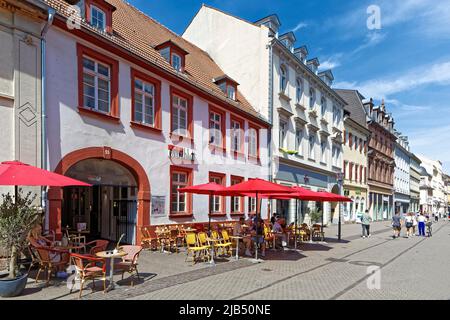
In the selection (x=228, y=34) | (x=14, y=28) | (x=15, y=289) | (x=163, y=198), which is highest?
(x=228, y=34)

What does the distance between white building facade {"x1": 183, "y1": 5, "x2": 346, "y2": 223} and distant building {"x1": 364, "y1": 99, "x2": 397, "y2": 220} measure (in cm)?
1548

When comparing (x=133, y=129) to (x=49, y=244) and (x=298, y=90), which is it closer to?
(x=49, y=244)

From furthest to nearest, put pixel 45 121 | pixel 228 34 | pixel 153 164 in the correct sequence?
pixel 228 34 < pixel 153 164 < pixel 45 121

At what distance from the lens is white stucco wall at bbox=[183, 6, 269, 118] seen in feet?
70.7

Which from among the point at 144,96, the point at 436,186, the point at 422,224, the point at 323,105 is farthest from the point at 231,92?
the point at 436,186

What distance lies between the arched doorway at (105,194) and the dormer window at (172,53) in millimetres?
5481

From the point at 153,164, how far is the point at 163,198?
1.47 meters

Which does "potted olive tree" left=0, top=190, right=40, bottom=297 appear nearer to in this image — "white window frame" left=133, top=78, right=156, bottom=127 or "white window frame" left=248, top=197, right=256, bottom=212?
"white window frame" left=133, top=78, right=156, bottom=127

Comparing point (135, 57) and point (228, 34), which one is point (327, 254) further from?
point (228, 34)

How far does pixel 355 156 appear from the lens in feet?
120

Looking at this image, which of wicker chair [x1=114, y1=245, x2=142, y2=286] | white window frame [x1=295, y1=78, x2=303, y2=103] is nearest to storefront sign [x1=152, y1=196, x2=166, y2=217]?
wicker chair [x1=114, y1=245, x2=142, y2=286]

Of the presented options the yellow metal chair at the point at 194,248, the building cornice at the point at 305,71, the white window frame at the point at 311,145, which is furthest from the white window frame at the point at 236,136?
the white window frame at the point at 311,145
